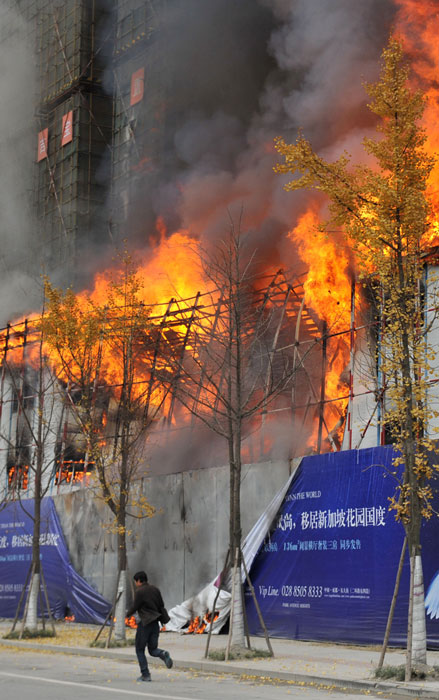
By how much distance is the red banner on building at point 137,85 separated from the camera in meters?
43.4

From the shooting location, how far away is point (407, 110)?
1379cm

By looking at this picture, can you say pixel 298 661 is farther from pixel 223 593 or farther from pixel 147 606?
pixel 223 593

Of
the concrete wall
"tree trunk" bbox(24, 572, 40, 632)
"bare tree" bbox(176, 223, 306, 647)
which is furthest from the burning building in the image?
"tree trunk" bbox(24, 572, 40, 632)

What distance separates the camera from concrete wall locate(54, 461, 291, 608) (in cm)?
1930

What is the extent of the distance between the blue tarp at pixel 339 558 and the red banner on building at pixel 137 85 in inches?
1161

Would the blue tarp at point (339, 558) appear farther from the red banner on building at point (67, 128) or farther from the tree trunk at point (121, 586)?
A: the red banner on building at point (67, 128)

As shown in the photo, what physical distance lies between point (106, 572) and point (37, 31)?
3676 cm

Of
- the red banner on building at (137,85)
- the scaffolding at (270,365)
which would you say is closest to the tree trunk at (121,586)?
the scaffolding at (270,365)

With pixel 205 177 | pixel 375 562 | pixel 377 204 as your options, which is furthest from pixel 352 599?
pixel 205 177

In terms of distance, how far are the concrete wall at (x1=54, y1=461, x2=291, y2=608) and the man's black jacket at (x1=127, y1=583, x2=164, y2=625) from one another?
626 centimetres

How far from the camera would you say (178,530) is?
68.0 ft

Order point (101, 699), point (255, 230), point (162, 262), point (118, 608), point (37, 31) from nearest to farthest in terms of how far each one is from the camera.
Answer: point (101, 699) → point (118, 608) → point (255, 230) → point (162, 262) → point (37, 31)

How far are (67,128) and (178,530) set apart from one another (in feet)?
99.6

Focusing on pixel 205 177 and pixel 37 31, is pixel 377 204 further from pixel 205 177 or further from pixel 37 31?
pixel 37 31
